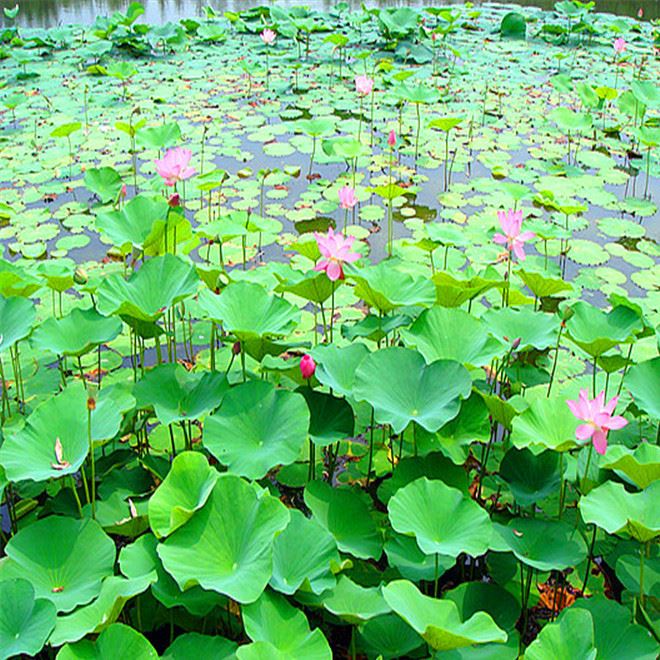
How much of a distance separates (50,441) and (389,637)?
0.90 metres

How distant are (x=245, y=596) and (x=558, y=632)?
599 millimetres

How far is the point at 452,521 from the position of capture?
5.07 feet

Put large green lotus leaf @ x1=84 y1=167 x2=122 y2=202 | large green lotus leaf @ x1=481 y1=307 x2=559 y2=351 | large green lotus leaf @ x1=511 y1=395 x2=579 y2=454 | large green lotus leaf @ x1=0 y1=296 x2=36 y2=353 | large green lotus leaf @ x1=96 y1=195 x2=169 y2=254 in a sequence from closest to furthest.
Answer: large green lotus leaf @ x1=511 y1=395 x2=579 y2=454 < large green lotus leaf @ x1=0 y1=296 x2=36 y2=353 < large green lotus leaf @ x1=481 y1=307 x2=559 y2=351 < large green lotus leaf @ x1=96 y1=195 x2=169 y2=254 < large green lotus leaf @ x1=84 y1=167 x2=122 y2=202

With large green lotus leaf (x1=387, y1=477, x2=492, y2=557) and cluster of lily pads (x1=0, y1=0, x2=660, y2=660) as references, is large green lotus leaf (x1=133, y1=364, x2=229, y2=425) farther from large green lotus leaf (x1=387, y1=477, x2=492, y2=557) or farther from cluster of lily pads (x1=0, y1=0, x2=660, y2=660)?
large green lotus leaf (x1=387, y1=477, x2=492, y2=557)

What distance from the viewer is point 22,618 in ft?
4.36

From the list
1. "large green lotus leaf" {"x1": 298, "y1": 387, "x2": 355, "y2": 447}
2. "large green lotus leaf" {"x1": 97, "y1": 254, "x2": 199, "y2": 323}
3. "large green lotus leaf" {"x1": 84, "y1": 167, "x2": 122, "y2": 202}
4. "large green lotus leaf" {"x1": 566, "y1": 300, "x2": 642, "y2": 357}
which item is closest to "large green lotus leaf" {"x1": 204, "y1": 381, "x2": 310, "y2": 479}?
"large green lotus leaf" {"x1": 298, "y1": 387, "x2": 355, "y2": 447}

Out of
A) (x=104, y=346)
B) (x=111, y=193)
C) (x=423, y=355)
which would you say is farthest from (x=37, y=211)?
(x=423, y=355)

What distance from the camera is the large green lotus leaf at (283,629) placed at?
1328 mm

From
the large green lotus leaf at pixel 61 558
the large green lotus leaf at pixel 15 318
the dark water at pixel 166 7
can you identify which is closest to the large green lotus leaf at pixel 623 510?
the large green lotus leaf at pixel 61 558

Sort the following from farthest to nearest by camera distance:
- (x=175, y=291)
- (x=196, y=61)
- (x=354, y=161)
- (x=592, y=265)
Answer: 1. (x=196, y=61)
2. (x=354, y=161)
3. (x=592, y=265)
4. (x=175, y=291)

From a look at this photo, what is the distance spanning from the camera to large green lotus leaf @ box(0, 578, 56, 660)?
129cm

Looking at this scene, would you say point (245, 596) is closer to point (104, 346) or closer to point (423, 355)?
point (423, 355)

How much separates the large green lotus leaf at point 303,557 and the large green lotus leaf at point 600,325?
941 millimetres

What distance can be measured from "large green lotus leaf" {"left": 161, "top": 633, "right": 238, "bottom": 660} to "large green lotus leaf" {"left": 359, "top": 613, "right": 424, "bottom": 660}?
0.30m
